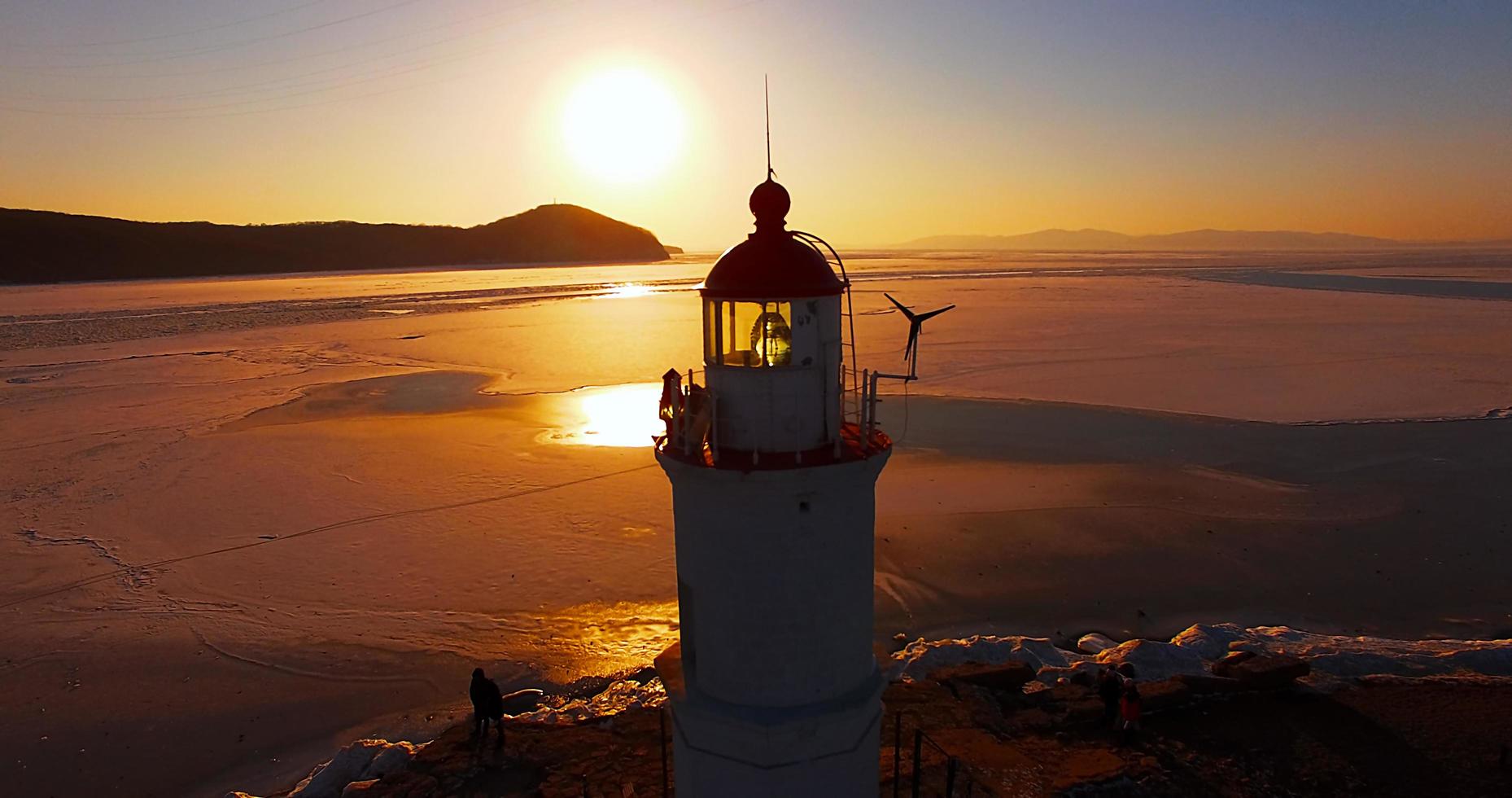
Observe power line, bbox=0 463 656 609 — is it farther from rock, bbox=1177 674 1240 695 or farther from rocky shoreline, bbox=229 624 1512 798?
rock, bbox=1177 674 1240 695

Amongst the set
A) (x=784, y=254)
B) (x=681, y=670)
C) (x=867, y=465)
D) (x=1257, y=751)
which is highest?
(x=784, y=254)

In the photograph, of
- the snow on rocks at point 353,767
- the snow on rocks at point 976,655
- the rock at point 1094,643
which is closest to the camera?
the snow on rocks at point 353,767

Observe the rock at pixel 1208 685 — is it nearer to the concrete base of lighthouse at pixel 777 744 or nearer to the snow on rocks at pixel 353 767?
the concrete base of lighthouse at pixel 777 744

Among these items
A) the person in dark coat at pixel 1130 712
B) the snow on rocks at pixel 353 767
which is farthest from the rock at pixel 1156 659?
the snow on rocks at pixel 353 767

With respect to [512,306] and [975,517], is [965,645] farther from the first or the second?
[512,306]

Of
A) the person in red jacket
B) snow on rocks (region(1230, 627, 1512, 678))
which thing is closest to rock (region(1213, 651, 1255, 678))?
snow on rocks (region(1230, 627, 1512, 678))

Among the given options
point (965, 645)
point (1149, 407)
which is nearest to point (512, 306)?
point (1149, 407)
